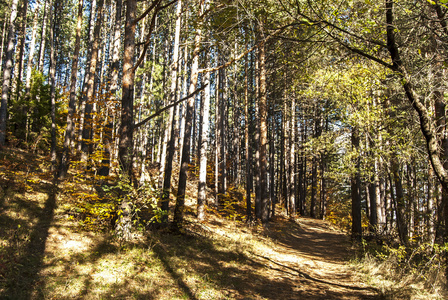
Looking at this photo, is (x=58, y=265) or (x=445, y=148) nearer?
(x=58, y=265)

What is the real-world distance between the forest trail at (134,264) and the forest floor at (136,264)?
0.02 m

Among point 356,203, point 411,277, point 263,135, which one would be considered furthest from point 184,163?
point 356,203

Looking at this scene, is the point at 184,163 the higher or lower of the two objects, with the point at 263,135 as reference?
lower

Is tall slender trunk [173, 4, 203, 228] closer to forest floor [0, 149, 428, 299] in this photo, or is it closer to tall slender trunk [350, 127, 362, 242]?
forest floor [0, 149, 428, 299]

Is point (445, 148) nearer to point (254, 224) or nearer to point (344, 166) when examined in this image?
point (344, 166)

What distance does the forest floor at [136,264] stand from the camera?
15.3 ft

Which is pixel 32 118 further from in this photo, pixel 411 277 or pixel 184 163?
pixel 411 277

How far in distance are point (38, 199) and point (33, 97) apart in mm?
11386

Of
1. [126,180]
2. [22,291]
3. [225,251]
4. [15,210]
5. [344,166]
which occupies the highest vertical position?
[344,166]

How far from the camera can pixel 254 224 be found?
46.0 ft

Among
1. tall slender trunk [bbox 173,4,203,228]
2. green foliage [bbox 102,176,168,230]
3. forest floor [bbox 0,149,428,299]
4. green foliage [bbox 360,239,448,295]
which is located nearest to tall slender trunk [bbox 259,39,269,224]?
forest floor [bbox 0,149,428,299]

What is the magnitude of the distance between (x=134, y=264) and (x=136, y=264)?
5 cm

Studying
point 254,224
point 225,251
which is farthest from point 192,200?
point 225,251

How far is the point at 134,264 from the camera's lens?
19.1 feet
